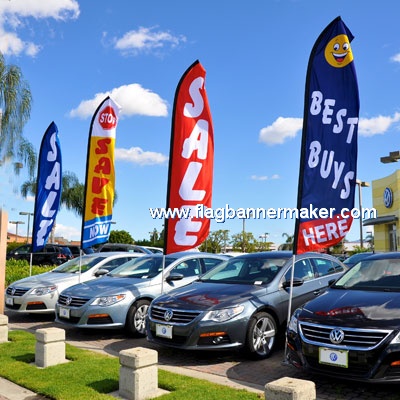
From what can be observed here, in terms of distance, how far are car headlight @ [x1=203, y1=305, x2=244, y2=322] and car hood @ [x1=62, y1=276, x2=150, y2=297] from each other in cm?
255

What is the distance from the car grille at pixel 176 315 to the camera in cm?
657

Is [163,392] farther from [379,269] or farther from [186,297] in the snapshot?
[379,269]

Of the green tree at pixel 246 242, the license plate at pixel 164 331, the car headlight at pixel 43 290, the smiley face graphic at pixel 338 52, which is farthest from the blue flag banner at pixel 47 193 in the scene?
the green tree at pixel 246 242

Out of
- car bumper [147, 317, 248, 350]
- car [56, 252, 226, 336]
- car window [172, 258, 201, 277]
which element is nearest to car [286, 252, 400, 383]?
car bumper [147, 317, 248, 350]

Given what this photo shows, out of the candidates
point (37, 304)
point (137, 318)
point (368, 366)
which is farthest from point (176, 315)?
point (37, 304)

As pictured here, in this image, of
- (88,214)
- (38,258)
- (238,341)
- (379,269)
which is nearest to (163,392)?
(238,341)

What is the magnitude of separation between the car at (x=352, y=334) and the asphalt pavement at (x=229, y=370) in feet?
1.37

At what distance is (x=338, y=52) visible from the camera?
773 centimetres

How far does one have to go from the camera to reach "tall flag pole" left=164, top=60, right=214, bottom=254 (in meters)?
9.09

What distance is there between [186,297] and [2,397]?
2.70 m

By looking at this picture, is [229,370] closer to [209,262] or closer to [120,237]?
[209,262]

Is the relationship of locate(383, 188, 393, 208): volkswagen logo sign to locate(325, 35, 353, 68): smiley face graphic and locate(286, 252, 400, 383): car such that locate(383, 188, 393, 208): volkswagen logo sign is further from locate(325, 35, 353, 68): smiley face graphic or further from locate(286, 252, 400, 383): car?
locate(286, 252, 400, 383): car

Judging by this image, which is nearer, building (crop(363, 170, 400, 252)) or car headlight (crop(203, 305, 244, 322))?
car headlight (crop(203, 305, 244, 322))

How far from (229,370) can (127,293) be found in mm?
2815
